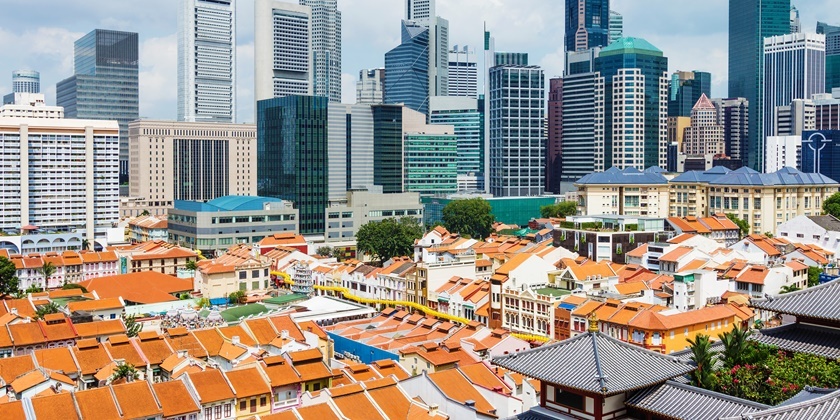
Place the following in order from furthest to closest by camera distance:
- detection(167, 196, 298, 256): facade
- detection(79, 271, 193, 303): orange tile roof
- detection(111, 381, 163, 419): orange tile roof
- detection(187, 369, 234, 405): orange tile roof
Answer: detection(167, 196, 298, 256): facade
detection(79, 271, 193, 303): orange tile roof
detection(187, 369, 234, 405): orange tile roof
detection(111, 381, 163, 419): orange tile roof

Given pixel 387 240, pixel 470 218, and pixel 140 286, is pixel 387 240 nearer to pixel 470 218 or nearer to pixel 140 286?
pixel 470 218

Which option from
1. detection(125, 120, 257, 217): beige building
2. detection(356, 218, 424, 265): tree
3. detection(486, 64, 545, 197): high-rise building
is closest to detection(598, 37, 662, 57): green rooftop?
detection(486, 64, 545, 197): high-rise building

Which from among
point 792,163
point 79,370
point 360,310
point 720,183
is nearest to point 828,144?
point 792,163

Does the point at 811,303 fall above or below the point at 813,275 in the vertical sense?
above

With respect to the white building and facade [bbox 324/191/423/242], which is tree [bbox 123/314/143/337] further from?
the white building

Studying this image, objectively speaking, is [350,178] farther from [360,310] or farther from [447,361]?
[447,361]

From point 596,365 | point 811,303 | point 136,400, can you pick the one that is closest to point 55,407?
point 136,400
